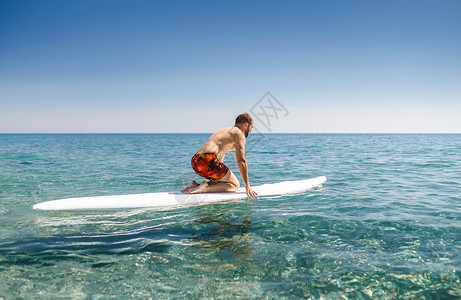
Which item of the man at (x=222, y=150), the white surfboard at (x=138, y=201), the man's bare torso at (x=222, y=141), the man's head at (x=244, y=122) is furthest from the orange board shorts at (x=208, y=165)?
the man's head at (x=244, y=122)

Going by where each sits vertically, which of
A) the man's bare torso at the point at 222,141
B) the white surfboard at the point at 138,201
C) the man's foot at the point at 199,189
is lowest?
the white surfboard at the point at 138,201

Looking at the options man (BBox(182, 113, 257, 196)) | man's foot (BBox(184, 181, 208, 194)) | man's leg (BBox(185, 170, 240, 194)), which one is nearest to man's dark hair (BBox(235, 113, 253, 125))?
man (BBox(182, 113, 257, 196))

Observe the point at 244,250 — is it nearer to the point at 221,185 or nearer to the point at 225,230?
the point at 225,230

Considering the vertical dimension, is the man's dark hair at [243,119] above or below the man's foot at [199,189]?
above

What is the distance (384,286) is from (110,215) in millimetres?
4965

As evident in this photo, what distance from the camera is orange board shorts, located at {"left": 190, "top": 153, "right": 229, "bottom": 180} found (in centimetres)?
617

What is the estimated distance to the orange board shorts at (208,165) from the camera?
6.17m

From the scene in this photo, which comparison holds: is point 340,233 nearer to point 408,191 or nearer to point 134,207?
point 134,207

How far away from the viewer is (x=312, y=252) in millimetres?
3852

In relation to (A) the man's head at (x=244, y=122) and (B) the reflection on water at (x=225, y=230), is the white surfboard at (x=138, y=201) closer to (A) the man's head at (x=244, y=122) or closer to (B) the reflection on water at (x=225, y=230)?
(B) the reflection on water at (x=225, y=230)

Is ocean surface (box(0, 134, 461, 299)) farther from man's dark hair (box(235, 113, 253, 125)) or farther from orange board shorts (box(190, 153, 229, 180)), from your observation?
man's dark hair (box(235, 113, 253, 125))

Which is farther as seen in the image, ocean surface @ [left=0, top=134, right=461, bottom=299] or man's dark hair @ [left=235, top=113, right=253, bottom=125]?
man's dark hair @ [left=235, top=113, right=253, bottom=125]

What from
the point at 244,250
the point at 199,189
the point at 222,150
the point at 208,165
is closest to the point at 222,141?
the point at 222,150

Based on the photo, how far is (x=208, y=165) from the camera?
6227 mm
